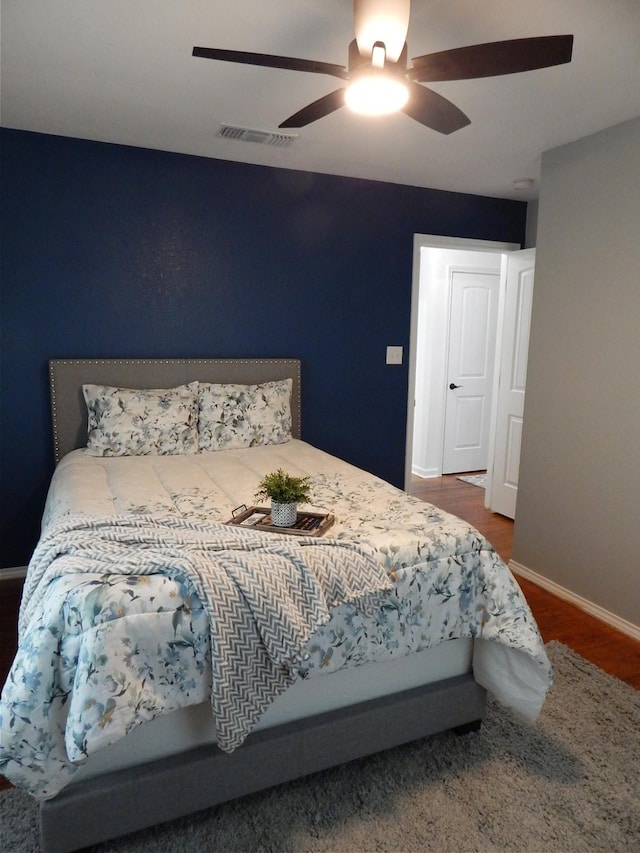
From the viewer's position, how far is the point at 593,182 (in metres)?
2.91

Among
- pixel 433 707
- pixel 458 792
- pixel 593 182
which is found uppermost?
pixel 593 182

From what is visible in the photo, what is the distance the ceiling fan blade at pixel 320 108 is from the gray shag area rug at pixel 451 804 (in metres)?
2.21

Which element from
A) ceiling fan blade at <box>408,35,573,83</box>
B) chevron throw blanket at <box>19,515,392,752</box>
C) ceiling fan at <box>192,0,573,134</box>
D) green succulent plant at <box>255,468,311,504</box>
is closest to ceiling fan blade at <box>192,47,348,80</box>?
ceiling fan at <box>192,0,573,134</box>

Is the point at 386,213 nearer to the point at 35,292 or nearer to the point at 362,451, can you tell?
the point at 362,451

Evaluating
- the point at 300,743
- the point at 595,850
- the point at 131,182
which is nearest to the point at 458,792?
the point at 595,850

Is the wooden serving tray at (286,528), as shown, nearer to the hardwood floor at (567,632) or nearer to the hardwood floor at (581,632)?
the hardwood floor at (567,632)

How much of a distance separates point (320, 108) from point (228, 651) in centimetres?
179

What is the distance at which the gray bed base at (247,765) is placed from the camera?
1502mm

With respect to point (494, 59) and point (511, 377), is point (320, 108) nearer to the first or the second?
point (494, 59)

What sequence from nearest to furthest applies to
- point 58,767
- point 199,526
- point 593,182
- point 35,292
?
point 58,767 < point 199,526 < point 593,182 < point 35,292

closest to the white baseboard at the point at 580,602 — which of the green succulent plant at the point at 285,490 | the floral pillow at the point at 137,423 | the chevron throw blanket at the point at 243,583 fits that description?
the chevron throw blanket at the point at 243,583

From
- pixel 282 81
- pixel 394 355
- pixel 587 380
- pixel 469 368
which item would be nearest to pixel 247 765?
pixel 587 380

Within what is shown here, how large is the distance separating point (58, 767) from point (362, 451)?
9.80 feet

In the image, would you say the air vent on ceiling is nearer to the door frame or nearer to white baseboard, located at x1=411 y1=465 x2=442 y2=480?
the door frame
